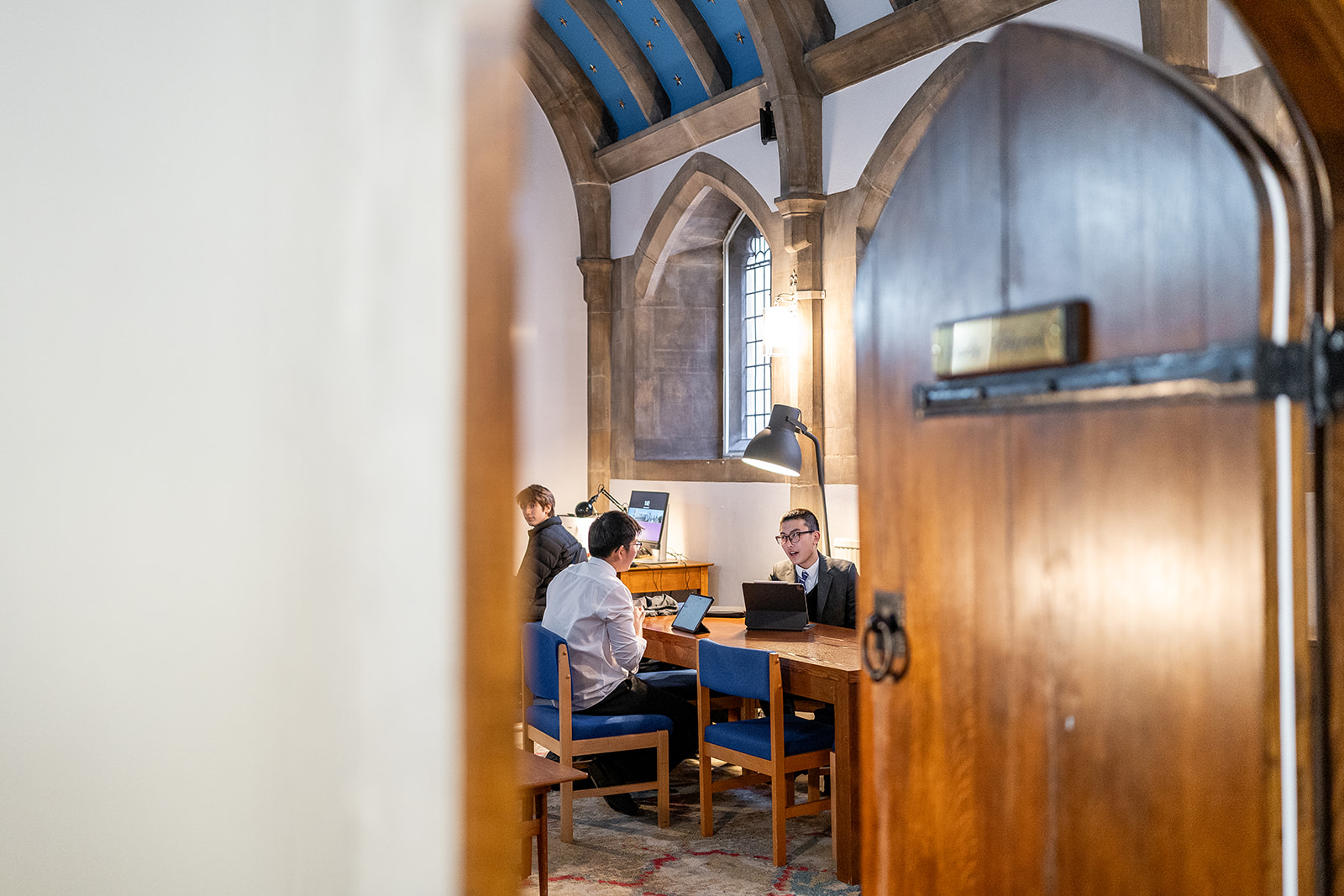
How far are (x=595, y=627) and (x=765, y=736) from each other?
2.78 feet

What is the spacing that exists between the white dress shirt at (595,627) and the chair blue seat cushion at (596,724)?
0.34 ft

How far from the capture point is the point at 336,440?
2.24 ft

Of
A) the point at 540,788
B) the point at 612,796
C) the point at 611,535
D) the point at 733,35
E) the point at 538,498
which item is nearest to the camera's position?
the point at 540,788

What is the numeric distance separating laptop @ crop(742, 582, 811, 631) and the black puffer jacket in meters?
1.22

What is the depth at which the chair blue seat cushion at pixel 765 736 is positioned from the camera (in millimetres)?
4066

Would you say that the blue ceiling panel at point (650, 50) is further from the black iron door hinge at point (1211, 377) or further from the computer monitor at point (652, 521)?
the black iron door hinge at point (1211, 377)

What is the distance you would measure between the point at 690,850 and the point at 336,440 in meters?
→ 3.88

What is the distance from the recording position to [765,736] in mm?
4105

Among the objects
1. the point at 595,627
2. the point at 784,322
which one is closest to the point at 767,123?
the point at 784,322

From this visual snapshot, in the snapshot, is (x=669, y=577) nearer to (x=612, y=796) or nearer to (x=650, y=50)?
(x=612, y=796)

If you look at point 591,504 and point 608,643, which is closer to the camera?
point 608,643

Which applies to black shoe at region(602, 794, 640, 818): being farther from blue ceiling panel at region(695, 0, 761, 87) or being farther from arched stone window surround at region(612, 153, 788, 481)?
blue ceiling panel at region(695, 0, 761, 87)

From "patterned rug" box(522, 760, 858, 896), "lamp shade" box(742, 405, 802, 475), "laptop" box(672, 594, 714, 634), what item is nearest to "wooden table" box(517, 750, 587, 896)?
"patterned rug" box(522, 760, 858, 896)

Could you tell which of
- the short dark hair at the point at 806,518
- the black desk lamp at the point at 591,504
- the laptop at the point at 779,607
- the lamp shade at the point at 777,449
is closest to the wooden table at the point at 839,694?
the laptop at the point at 779,607
